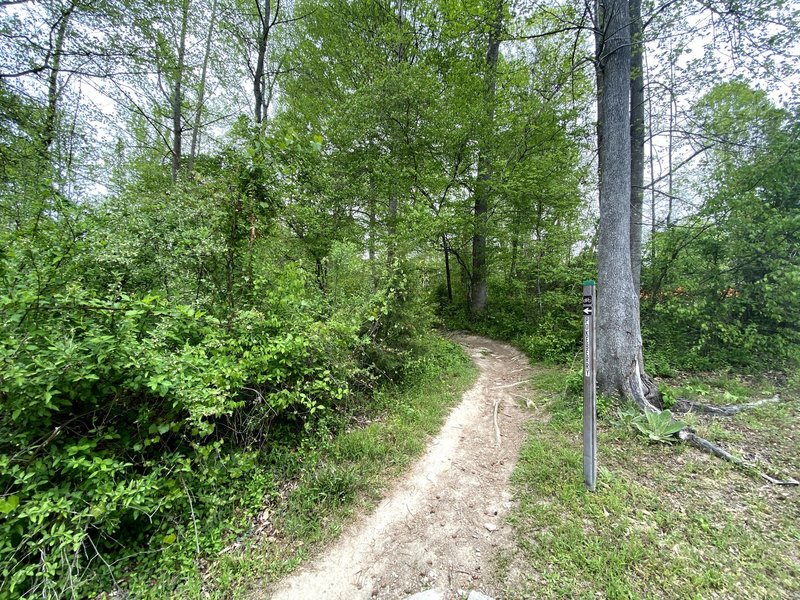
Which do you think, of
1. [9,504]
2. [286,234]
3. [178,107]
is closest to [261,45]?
[178,107]

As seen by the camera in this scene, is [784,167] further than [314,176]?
No

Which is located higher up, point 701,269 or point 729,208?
point 729,208

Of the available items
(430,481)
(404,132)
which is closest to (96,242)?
(430,481)

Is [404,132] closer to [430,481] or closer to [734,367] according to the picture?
[430,481]

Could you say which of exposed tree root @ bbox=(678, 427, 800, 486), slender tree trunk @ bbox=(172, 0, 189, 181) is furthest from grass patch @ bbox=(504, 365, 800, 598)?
slender tree trunk @ bbox=(172, 0, 189, 181)

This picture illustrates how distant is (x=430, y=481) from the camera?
336 cm

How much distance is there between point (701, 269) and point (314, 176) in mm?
8717

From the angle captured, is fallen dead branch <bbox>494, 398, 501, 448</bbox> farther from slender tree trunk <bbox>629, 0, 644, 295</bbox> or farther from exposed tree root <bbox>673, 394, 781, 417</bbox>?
slender tree trunk <bbox>629, 0, 644, 295</bbox>

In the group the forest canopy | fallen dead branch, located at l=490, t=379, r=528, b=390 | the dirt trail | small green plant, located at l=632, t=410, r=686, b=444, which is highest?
the forest canopy

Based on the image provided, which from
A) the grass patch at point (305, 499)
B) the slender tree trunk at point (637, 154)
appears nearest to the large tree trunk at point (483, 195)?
the slender tree trunk at point (637, 154)

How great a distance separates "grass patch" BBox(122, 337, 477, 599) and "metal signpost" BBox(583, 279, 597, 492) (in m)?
1.98

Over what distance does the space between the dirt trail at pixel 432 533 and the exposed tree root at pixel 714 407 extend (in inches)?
102

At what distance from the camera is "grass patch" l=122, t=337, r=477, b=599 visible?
232cm

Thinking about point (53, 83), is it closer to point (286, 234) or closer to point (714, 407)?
point (286, 234)
